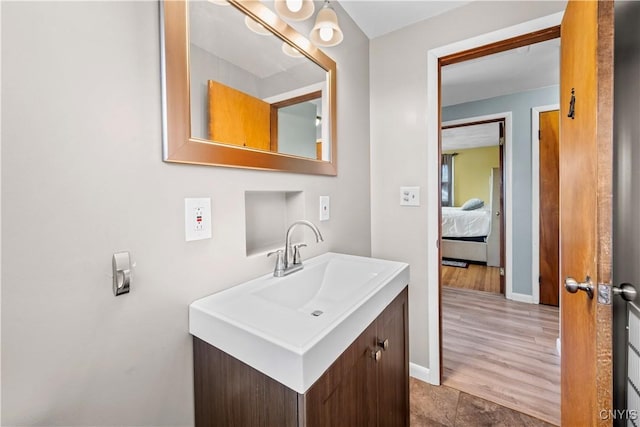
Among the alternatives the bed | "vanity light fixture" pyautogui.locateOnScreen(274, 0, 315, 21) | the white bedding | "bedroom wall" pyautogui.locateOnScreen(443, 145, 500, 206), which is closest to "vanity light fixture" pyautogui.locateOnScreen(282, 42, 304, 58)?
"vanity light fixture" pyautogui.locateOnScreen(274, 0, 315, 21)

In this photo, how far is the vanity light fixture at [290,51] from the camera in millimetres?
1190

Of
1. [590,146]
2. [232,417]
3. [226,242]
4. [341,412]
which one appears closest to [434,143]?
[590,146]

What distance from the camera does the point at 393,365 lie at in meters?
1.08

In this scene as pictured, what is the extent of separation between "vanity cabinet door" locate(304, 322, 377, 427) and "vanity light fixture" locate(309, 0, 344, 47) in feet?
3.99

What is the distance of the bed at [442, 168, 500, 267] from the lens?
4.21m

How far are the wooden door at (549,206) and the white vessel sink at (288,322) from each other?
2.53 metres

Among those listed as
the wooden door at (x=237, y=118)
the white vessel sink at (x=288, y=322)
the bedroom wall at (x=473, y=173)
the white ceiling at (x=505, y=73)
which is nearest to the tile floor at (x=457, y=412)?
the white vessel sink at (x=288, y=322)

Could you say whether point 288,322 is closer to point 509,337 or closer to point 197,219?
point 197,219

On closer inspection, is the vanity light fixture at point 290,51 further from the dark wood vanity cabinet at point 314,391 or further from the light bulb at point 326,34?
the dark wood vanity cabinet at point 314,391

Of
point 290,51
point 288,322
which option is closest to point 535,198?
point 290,51

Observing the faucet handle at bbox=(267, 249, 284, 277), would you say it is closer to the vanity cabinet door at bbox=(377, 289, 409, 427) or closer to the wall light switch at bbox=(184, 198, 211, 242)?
the wall light switch at bbox=(184, 198, 211, 242)

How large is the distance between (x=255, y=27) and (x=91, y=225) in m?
0.89

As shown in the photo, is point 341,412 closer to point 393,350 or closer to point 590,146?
point 393,350

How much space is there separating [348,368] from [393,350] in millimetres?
396
